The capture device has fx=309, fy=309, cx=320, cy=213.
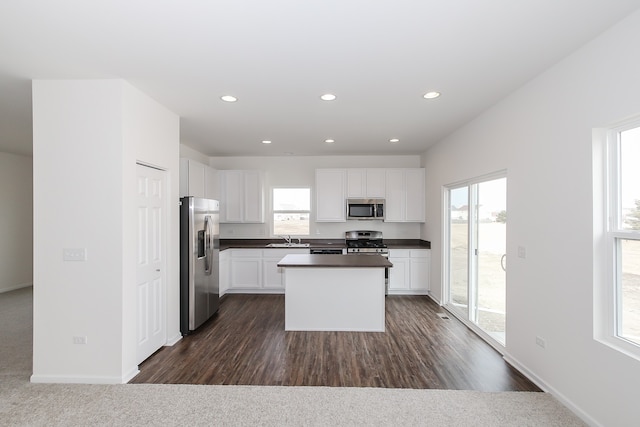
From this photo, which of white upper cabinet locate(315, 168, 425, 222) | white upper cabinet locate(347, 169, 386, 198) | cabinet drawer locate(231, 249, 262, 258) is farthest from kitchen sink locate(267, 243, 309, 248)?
white upper cabinet locate(347, 169, 386, 198)

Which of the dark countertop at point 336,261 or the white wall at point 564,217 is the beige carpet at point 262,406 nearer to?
the white wall at point 564,217

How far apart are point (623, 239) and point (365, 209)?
4.15 metres

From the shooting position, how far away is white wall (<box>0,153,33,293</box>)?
19.6 feet

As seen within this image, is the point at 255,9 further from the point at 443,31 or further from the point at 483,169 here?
the point at 483,169

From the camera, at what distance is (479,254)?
3943mm

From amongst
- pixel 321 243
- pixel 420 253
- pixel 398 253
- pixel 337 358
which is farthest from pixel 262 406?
pixel 420 253

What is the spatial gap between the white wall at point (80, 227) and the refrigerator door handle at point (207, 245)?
142cm

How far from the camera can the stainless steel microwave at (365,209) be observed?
6.02m

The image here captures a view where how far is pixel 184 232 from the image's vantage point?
3.79 m

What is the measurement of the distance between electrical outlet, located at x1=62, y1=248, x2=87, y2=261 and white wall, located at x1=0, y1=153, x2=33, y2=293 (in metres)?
5.00

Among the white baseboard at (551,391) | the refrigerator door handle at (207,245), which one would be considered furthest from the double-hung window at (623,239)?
the refrigerator door handle at (207,245)

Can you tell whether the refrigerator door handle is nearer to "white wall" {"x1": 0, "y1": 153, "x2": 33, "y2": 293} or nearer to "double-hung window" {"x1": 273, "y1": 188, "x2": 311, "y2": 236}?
"double-hung window" {"x1": 273, "y1": 188, "x2": 311, "y2": 236}

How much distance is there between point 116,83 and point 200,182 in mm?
2406

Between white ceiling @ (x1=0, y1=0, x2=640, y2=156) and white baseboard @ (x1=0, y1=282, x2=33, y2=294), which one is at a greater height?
white ceiling @ (x1=0, y1=0, x2=640, y2=156)
